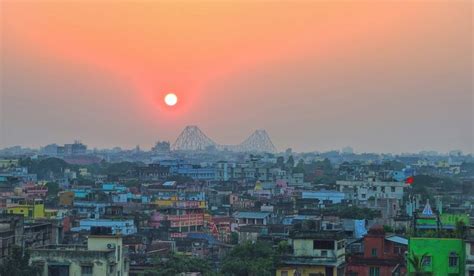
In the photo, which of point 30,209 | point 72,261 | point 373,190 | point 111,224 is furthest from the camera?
point 373,190

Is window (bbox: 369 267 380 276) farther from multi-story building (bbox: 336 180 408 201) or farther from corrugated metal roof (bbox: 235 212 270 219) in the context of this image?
multi-story building (bbox: 336 180 408 201)

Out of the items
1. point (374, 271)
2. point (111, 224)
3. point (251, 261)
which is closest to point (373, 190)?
point (111, 224)

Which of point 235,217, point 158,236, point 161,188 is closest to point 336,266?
point 158,236

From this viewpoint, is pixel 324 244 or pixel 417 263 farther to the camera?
pixel 324 244

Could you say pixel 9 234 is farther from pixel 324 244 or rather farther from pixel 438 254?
pixel 438 254

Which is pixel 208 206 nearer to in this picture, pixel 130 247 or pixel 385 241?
pixel 130 247

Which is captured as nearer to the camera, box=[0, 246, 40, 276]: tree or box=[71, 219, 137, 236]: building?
box=[0, 246, 40, 276]: tree

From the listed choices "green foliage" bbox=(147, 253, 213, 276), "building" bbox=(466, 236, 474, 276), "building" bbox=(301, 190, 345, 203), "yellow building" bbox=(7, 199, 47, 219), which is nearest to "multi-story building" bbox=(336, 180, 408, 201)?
"building" bbox=(301, 190, 345, 203)
